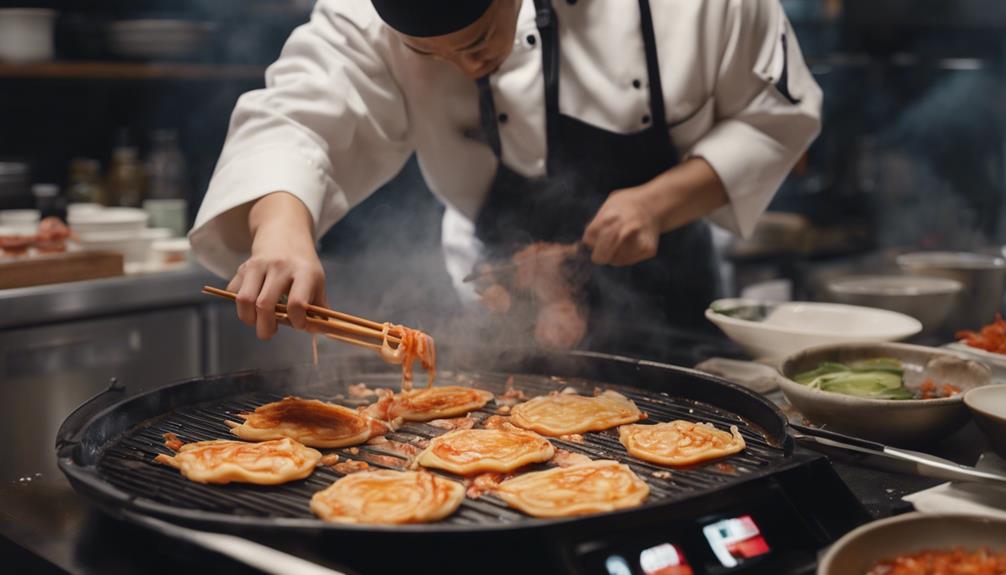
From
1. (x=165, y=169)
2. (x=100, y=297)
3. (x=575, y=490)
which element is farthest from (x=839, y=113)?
(x=575, y=490)

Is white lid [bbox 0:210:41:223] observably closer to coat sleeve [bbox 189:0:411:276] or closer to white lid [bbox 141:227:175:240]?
white lid [bbox 141:227:175:240]

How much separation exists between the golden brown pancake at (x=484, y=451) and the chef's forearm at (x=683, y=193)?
3.46 feet

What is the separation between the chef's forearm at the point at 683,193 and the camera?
3.01m

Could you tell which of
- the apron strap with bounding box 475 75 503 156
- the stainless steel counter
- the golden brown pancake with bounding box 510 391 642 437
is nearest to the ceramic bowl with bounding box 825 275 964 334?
the golden brown pancake with bounding box 510 391 642 437

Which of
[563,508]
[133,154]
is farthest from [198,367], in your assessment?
[563,508]

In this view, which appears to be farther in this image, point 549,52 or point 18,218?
point 18,218

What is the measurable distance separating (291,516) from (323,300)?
61cm

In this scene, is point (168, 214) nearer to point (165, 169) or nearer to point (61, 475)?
point (165, 169)

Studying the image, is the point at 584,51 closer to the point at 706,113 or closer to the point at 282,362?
the point at 706,113

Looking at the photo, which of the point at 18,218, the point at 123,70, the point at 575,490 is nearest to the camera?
the point at 575,490

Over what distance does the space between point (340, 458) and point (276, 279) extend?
42 cm

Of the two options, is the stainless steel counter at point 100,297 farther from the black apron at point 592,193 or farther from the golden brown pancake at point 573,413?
the golden brown pancake at point 573,413

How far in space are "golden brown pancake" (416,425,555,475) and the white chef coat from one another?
2.98 ft

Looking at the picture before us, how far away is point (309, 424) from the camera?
228 cm
